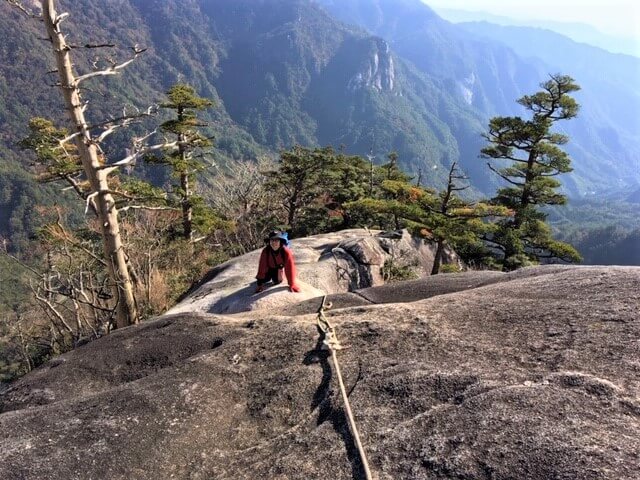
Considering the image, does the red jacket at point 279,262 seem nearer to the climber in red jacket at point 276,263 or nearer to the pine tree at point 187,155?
the climber in red jacket at point 276,263

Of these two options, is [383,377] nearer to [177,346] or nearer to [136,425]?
[136,425]

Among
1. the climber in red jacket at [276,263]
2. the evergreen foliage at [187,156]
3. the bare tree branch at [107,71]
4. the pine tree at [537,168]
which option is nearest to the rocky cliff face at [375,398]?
the climber in red jacket at [276,263]

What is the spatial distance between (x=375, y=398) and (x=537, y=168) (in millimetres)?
19739

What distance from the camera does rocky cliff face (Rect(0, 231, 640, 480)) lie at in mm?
3229

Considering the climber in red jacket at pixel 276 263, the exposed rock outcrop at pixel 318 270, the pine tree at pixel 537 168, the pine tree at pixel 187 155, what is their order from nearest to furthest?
the climber in red jacket at pixel 276 263, the exposed rock outcrop at pixel 318 270, the pine tree at pixel 537 168, the pine tree at pixel 187 155

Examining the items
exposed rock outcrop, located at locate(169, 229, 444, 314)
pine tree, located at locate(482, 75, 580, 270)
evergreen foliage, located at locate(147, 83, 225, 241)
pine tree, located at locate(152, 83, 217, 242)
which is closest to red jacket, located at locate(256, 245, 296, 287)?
exposed rock outcrop, located at locate(169, 229, 444, 314)

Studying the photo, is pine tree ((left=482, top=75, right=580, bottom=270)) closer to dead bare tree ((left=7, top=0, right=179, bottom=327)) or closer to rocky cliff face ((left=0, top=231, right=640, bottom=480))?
dead bare tree ((left=7, top=0, right=179, bottom=327))

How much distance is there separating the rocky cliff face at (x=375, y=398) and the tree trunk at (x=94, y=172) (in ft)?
10.5

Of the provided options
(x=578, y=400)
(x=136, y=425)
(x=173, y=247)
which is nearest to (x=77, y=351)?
(x=136, y=425)

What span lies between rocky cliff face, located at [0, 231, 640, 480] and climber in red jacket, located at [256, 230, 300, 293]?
3.04 meters

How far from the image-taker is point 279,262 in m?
9.10

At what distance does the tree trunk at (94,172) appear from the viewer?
7.25 meters

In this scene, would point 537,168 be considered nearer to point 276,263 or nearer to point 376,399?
point 276,263

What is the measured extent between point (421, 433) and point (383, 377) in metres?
0.76
